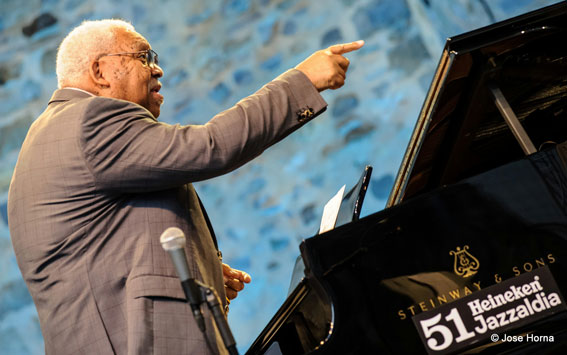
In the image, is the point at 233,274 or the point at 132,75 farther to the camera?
the point at 233,274

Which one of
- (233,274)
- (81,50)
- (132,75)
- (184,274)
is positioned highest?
(81,50)

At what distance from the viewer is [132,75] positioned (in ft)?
5.83

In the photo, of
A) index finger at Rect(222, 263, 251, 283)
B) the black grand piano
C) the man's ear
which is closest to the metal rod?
the black grand piano

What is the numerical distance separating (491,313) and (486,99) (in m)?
0.75

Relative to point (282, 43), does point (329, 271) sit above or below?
below

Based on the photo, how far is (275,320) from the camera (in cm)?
170

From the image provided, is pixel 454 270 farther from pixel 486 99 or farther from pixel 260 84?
pixel 260 84

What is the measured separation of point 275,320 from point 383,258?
16.7 inches

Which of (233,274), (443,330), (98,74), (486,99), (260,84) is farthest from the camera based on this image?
(260,84)

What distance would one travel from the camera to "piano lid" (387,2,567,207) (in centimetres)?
170

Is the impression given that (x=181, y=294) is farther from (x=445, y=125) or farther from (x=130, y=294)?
(x=445, y=125)

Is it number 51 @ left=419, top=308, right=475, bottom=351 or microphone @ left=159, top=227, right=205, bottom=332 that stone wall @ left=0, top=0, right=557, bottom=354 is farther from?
microphone @ left=159, top=227, right=205, bottom=332

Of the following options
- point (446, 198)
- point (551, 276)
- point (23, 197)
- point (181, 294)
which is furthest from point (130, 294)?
point (551, 276)

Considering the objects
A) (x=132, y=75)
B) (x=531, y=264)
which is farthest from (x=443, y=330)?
(x=132, y=75)
